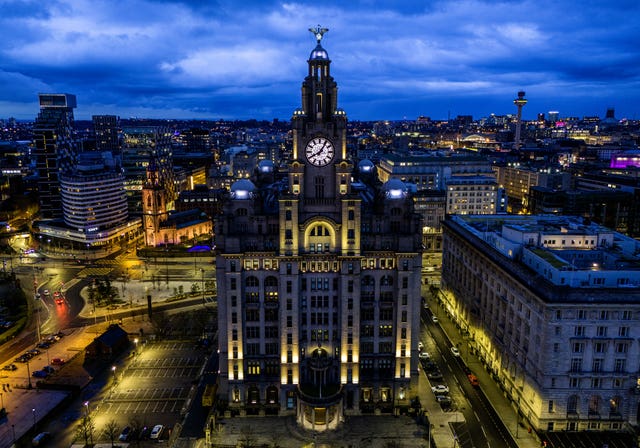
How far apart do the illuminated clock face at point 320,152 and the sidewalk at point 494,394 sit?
63486mm

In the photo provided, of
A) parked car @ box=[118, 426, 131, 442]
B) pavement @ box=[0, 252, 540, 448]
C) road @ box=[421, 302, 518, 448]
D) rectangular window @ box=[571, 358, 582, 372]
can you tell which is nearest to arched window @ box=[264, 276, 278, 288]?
pavement @ box=[0, 252, 540, 448]

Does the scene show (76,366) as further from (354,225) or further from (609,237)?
(609,237)

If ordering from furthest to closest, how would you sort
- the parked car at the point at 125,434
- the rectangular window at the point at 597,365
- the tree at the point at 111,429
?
the parked car at the point at 125,434 < the tree at the point at 111,429 < the rectangular window at the point at 597,365

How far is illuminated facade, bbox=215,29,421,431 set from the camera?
349 ft

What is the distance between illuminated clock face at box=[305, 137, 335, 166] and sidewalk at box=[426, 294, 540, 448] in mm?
63486

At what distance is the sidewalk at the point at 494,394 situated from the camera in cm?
9950

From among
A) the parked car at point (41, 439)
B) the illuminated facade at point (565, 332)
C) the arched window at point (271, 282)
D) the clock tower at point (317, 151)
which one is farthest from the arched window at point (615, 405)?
the parked car at point (41, 439)

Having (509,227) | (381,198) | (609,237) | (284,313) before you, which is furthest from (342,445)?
(609,237)

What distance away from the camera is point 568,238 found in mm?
125688

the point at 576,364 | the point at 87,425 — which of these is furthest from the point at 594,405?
the point at 87,425

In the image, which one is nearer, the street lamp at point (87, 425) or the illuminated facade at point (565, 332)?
the illuminated facade at point (565, 332)

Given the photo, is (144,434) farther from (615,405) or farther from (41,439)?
(615,405)

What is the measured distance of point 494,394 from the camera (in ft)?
380

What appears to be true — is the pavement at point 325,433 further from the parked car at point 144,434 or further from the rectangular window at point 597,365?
the rectangular window at point 597,365
